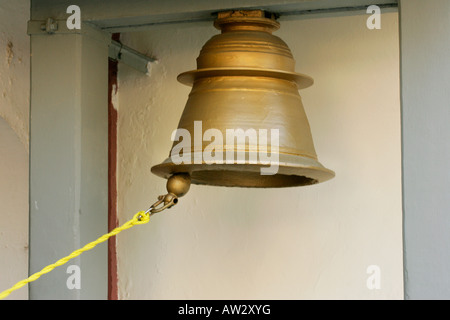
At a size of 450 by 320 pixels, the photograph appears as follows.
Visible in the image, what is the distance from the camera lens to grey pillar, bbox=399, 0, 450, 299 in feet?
6.58

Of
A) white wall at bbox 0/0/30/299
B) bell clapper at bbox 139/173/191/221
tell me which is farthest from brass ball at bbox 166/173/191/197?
white wall at bbox 0/0/30/299

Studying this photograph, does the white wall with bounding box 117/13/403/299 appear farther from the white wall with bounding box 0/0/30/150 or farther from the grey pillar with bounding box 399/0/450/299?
the grey pillar with bounding box 399/0/450/299

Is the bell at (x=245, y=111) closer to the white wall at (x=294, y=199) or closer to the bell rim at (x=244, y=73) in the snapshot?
the bell rim at (x=244, y=73)

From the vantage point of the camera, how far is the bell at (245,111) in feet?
6.82

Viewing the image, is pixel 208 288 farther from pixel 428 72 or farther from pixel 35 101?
pixel 428 72

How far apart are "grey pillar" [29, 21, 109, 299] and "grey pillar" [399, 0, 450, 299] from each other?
780mm

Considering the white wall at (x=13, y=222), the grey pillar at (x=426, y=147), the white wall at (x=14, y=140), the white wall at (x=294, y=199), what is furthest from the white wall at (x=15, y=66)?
the grey pillar at (x=426, y=147)

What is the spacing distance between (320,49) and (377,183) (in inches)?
15.8

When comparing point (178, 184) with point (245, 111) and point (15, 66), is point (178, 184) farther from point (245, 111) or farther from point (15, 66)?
point (15, 66)

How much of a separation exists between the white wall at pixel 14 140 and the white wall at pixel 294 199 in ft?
0.93

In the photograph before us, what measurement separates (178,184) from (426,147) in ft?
1.76

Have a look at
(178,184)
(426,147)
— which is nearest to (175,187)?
(178,184)

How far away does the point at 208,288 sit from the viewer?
272 centimetres
